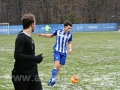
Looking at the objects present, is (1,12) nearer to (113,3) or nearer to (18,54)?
(113,3)

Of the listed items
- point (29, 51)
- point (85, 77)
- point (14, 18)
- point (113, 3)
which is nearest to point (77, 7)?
point (113, 3)

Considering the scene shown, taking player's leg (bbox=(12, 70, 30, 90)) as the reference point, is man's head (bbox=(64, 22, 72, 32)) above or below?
above

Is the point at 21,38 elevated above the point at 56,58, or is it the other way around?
the point at 21,38

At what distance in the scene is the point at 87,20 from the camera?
237ft

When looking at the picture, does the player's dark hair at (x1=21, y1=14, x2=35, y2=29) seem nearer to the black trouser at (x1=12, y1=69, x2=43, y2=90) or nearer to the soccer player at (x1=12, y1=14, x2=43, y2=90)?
the soccer player at (x1=12, y1=14, x2=43, y2=90)

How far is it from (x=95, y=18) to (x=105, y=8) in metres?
5.36

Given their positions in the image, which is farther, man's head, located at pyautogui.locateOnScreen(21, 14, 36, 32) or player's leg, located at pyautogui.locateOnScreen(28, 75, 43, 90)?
player's leg, located at pyautogui.locateOnScreen(28, 75, 43, 90)

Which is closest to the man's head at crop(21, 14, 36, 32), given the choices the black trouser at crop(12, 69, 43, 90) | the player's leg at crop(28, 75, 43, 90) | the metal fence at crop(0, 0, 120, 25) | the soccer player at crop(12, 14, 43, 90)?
the soccer player at crop(12, 14, 43, 90)

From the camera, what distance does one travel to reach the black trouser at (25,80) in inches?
194

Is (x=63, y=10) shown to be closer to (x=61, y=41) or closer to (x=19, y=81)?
(x=61, y=41)

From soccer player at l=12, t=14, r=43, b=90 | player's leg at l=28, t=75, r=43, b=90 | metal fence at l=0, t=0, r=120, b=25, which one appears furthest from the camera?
metal fence at l=0, t=0, r=120, b=25

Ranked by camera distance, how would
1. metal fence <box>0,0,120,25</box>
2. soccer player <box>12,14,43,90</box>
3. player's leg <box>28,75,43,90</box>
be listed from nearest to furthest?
soccer player <box>12,14,43,90</box> → player's leg <box>28,75,43,90</box> → metal fence <box>0,0,120,25</box>

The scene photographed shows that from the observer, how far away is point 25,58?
4.81 m

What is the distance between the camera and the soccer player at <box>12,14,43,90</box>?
4824 mm
